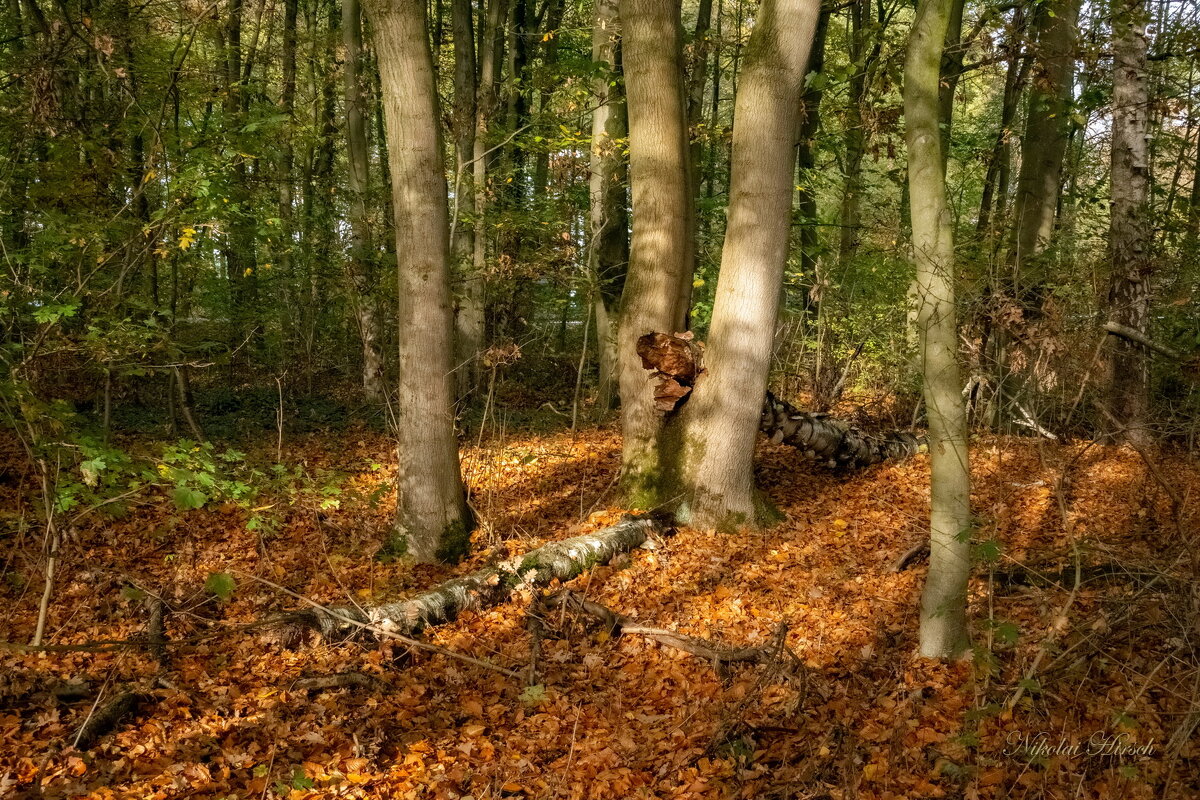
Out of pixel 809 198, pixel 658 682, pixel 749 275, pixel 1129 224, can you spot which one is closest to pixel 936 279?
pixel 749 275

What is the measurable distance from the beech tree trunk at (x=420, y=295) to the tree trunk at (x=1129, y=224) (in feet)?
22.3

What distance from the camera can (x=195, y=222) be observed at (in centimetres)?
673

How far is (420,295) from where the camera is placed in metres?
5.98

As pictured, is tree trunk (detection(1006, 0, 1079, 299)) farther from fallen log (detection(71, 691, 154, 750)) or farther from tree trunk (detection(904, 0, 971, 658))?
fallen log (detection(71, 691, 154, 750))

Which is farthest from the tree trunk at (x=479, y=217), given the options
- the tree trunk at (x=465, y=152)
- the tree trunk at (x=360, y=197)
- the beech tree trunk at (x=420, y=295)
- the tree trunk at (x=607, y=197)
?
the beech tree trunk at (x=420, y=295)

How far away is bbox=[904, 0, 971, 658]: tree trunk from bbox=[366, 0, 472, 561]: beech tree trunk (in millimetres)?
3477

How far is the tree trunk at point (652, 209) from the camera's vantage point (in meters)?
7.09

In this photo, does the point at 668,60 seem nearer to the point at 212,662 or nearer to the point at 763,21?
the point at 763,21

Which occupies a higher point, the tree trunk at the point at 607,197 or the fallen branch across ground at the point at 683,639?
the tree trunk at the point at 607,197

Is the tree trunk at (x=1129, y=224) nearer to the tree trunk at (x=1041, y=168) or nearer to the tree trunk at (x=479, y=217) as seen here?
the tree trunk at (x=1041, y=168)

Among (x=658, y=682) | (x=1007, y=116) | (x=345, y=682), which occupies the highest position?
(x=1007, y=116)

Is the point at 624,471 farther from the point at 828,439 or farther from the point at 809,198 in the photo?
the point at 809,198

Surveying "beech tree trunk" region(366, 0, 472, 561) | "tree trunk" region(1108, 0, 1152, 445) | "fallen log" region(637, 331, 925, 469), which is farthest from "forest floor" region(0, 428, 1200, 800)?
"tree trunk" region(1108, 0, 1152, 445)

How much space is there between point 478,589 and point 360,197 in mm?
8175
